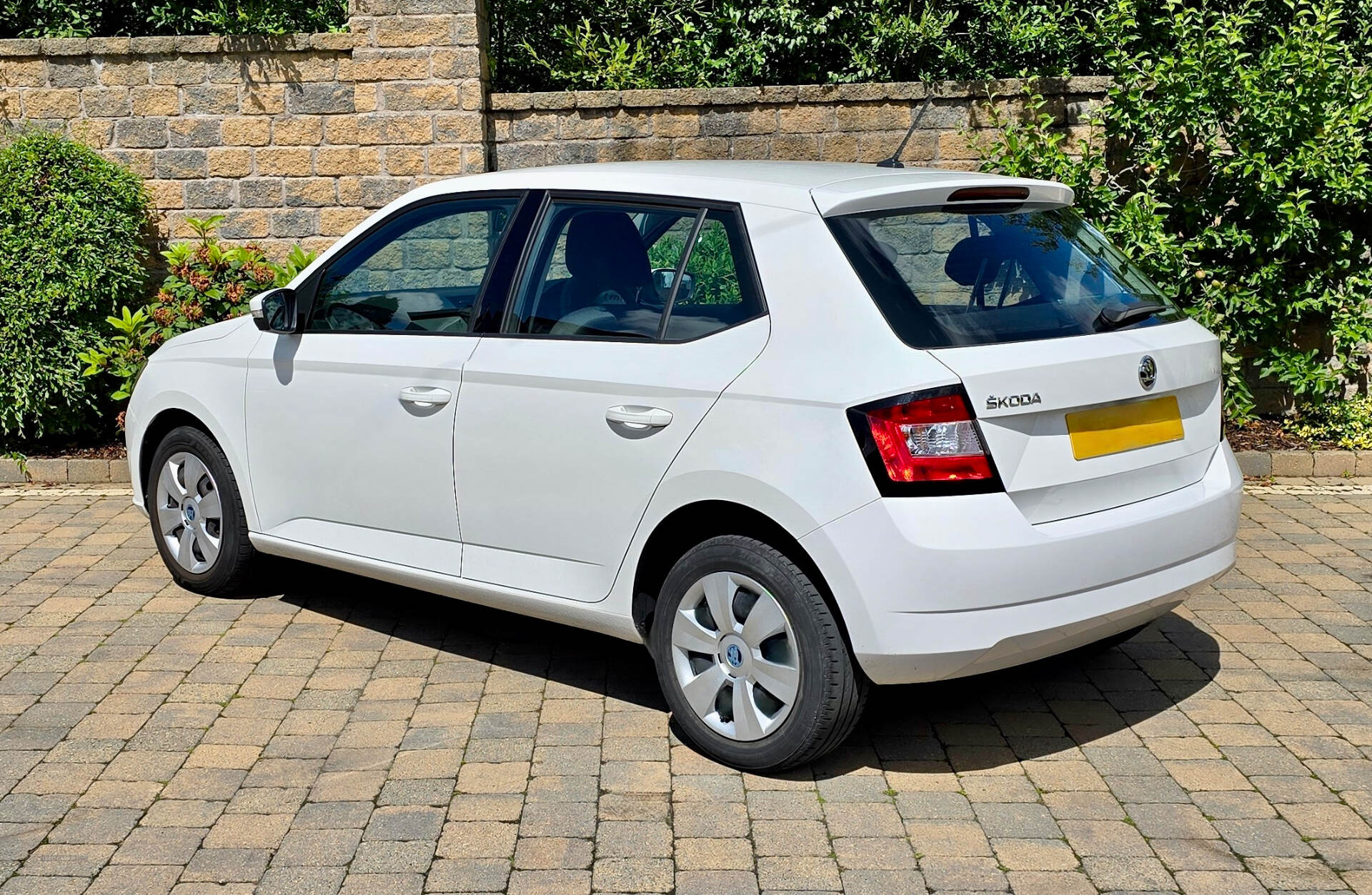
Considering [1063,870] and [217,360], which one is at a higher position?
[217,360]

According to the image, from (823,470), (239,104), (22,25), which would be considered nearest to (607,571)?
(823,470)

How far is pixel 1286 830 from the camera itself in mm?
3938

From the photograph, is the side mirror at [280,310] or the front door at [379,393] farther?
the side mirror at [280,310]

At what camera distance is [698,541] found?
14.5 ft

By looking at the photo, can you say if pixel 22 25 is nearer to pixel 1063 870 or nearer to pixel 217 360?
pixel 217 360

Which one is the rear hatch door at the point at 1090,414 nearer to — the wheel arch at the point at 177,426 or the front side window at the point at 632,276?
the front side window at the point at 632,276

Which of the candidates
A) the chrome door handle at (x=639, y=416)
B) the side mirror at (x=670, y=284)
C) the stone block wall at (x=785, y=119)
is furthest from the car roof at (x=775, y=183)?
the stone block wall at (x=785, y=119)

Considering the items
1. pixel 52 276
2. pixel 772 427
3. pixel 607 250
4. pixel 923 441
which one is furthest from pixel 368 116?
pixel 923 441

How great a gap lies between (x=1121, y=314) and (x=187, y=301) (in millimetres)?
6389

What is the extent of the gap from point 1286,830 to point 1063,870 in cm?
70

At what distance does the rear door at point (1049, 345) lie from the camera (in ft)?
13.0

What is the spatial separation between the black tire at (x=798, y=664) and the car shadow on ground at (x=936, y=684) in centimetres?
20

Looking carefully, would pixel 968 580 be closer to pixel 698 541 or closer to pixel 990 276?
pixel 698 541

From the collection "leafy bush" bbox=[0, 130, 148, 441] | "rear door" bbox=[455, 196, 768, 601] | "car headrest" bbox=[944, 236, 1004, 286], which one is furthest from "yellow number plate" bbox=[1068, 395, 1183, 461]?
"leafy bush" bbox=[0, 130, 148, 441]
